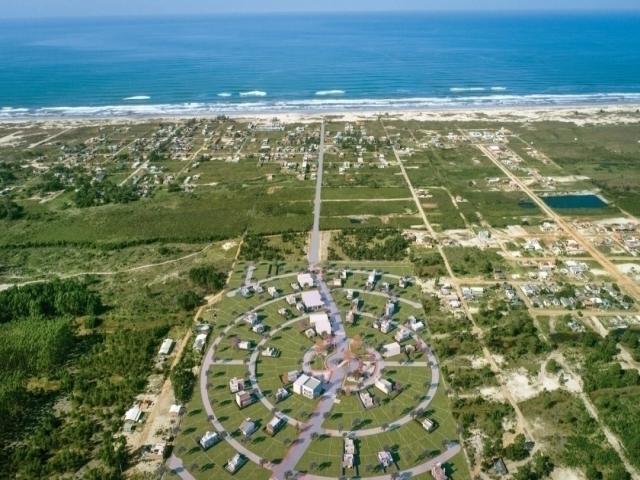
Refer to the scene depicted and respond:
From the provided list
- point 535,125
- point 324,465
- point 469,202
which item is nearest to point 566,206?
point 469,202

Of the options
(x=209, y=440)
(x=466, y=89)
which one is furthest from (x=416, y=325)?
(x=466, y=89)

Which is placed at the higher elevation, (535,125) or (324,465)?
(535,125)

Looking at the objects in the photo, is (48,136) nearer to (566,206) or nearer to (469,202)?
(469,202)

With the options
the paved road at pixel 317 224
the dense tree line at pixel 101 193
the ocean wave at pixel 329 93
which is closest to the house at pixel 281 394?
the paved road at pixel 317 224

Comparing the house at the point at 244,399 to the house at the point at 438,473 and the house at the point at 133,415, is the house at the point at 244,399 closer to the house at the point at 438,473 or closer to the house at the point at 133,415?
the house at the point at 133,415

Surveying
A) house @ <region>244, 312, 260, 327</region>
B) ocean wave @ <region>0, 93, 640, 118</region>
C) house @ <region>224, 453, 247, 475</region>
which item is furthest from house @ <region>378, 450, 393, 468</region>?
ocean wave @ <region>0, 93, 640, 118</region>
